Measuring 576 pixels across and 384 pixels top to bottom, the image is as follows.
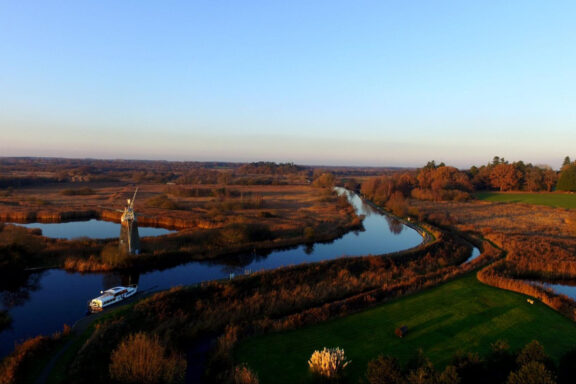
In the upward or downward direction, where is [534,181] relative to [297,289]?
upward

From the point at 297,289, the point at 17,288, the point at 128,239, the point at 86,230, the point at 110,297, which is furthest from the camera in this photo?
the point at 86,230

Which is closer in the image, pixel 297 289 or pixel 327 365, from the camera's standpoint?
pixel 327 365

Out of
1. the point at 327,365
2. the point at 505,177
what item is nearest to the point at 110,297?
the point at 327,365

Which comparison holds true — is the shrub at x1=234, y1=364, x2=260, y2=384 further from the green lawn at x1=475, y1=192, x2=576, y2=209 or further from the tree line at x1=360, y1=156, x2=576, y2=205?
the green lawn at x1=475, y1=192, x2=576, y2=209

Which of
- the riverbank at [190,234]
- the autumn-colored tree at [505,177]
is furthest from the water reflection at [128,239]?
the autumn-colored tree at [505,177]

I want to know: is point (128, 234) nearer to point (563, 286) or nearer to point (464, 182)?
point (563, 286)

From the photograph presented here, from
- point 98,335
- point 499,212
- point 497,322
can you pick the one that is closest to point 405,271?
point 497,322

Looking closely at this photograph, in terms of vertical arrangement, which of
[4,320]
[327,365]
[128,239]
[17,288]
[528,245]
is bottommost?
[17,288]
